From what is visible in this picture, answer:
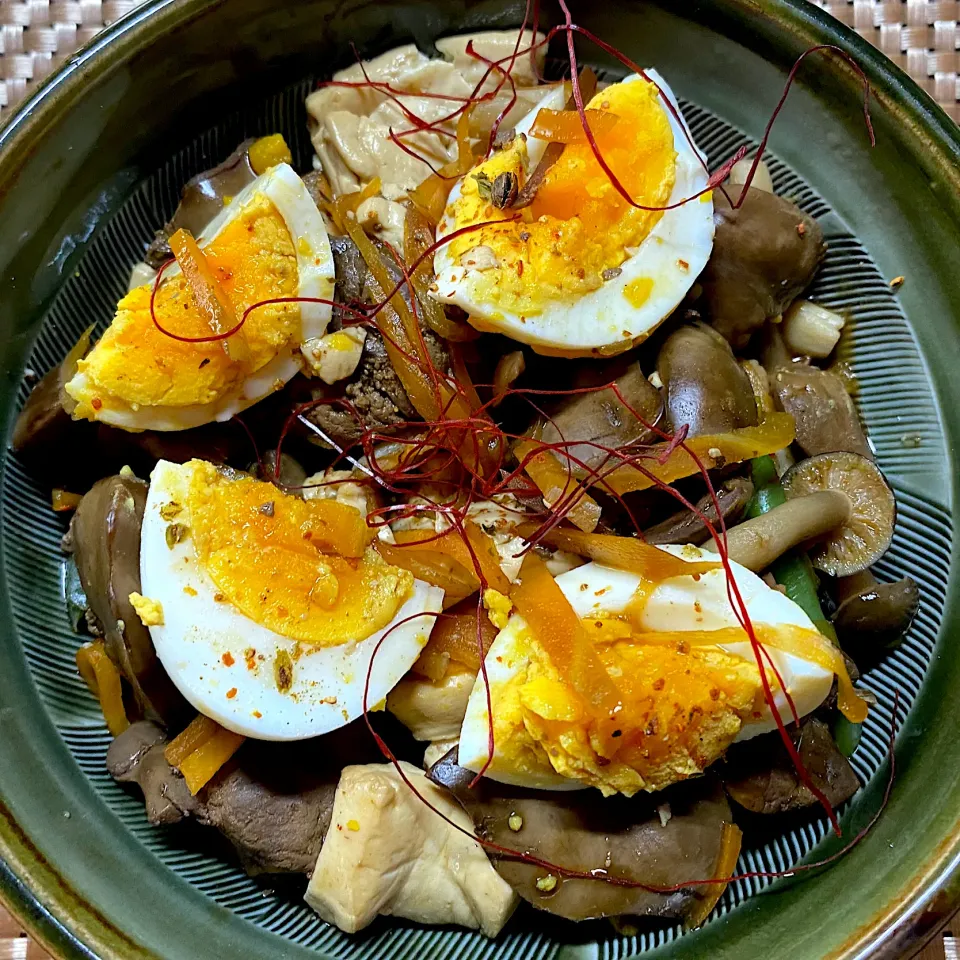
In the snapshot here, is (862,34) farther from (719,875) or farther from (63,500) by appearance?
(63,500)

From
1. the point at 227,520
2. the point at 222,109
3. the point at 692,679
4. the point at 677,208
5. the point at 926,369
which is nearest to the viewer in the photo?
the point at 692,679

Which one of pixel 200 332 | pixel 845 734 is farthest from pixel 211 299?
pixel 845 734

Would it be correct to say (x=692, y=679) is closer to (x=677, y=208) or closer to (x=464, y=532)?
A: (x=464, y=532)

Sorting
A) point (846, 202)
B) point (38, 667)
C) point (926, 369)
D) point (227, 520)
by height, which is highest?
point (846, 202)

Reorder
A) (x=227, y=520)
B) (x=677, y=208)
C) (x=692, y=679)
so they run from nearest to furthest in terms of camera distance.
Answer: (x=692, y=679)
(x=227, y=520)
(x=677, y=208)

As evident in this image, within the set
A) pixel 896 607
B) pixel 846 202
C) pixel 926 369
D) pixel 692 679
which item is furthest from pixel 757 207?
pixel 692 679

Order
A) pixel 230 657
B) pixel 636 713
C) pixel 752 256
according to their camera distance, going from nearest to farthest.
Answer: pixel 636 713, pixel 230 657, pixel 752 256
